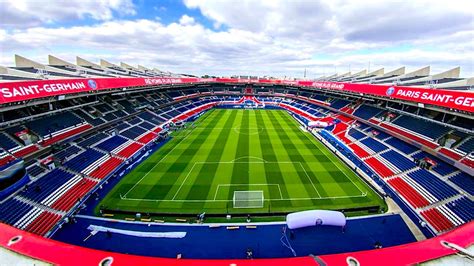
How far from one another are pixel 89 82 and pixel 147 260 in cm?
2764

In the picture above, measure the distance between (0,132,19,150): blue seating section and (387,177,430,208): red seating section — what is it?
3426 centimetres

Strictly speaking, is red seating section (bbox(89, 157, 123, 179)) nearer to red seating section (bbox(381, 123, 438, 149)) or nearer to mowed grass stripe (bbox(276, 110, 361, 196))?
mowed grass stripe (bbox(276, 110, 361, 196))

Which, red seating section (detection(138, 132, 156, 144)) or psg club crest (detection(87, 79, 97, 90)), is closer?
psg club crest (detection(87, 79, 97, 90))

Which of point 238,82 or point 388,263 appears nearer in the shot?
point 388,263

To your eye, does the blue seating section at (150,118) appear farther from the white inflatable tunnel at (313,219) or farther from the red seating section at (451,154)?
the red seating section at (451,154)

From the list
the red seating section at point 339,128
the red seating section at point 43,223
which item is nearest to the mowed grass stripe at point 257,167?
the red seating section at point 339,128

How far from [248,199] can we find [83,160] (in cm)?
1782

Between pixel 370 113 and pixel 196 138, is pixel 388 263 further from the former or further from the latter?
pixel 370 113

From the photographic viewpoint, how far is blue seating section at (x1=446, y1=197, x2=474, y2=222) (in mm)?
15878

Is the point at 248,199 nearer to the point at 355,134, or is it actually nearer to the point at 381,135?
the point at 381,135

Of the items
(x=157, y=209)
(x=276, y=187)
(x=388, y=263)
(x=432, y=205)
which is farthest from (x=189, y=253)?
(x=432, y=205)

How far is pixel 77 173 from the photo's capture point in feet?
71.9

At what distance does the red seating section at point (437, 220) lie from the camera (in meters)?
15.8

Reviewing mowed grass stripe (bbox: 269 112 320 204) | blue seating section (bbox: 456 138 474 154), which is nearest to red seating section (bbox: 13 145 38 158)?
mowed grass stripe (bbox: 269 112 320 204)
